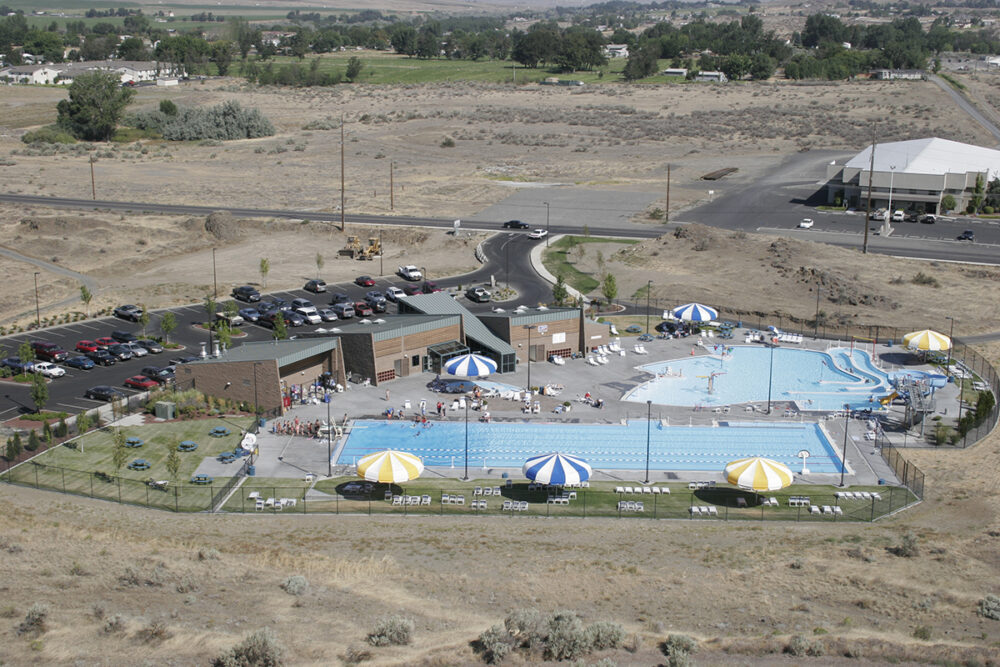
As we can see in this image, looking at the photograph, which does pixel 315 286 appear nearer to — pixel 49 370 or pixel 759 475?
pixel 49 370

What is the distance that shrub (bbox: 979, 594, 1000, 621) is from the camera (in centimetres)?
4003

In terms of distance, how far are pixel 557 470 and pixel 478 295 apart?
139ft

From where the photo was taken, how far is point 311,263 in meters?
108

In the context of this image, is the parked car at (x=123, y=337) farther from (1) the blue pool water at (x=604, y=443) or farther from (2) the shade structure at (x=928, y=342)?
(2) the shade structure at (x=928, y=342)

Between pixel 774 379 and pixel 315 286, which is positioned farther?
pixel 315 286

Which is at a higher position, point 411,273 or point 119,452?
point 411,273

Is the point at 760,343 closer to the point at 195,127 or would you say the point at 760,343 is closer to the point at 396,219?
the point at 396,219

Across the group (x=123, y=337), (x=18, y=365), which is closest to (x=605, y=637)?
(x=18, y=365)

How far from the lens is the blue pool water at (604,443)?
59.3 m

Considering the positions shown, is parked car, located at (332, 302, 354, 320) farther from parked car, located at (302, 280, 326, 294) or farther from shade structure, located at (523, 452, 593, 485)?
shade structure, located at (523, 452, 593, 485)

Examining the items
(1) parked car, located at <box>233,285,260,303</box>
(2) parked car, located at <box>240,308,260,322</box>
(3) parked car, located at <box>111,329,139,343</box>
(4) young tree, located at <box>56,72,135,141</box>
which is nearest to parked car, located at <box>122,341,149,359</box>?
(3) parked car, located at <box>111,329,139,343</box>

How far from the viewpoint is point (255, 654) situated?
35094 millimetres

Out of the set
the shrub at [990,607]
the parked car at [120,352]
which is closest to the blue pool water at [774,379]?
the shrub at [990,607]

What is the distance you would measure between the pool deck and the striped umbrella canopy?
1.75 m
